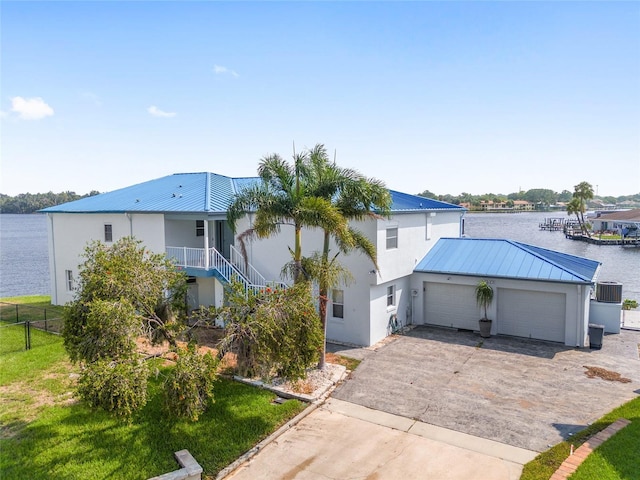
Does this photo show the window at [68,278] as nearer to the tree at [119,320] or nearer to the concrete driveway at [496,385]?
the tree at [119,320]

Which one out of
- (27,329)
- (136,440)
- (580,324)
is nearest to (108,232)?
(27,329)

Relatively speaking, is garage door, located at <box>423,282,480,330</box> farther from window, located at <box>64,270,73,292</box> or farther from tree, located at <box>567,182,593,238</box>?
tree, located at <box>567,182,593,238</box>

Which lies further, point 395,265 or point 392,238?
point 395,265

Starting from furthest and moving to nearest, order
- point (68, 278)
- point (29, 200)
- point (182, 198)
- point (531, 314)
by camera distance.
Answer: point (29, 200) → point (68, 278) → point (182, 198) → point (531, 314)

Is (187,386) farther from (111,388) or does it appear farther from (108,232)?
(108,232)

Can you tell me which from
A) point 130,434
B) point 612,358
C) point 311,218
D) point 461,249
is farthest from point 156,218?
point 612,358

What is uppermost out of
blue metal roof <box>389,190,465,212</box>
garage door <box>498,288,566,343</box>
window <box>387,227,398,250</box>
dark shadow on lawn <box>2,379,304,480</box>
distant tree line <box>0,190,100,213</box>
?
distant tree line <box>0,190,100,213</box>

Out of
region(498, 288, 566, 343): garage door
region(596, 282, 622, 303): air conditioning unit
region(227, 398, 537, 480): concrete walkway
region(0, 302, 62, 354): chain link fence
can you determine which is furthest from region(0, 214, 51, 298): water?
region(596, 282, 622, 303): air conditioning unit

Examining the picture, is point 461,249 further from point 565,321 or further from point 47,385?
point 47,385
